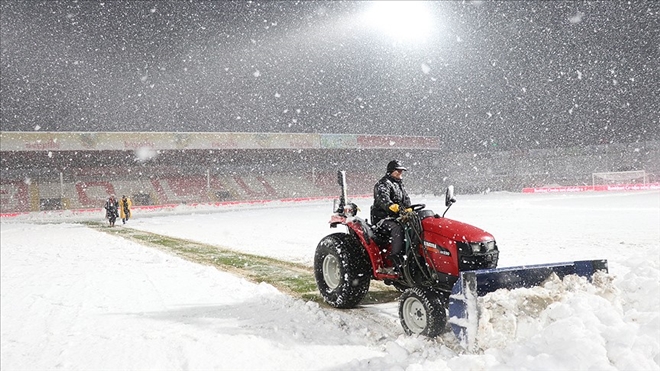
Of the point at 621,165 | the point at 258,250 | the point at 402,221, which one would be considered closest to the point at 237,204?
the point at 258,250

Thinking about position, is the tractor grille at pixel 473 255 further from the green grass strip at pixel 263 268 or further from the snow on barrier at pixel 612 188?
the snow on barrier at pixel 612 188

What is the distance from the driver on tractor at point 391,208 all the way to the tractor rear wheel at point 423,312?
525 mm

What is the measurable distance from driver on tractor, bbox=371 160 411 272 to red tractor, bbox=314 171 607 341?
81 millimetres

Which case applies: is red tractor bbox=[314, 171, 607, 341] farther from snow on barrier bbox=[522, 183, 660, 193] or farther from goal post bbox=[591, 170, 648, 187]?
goal post bbox=[591, 170, 648, 187]

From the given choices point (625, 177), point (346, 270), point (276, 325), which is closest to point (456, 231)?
point (346, 270)

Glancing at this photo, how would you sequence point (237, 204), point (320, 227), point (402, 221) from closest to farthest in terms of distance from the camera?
point (402, 221) → point (320, 227) → point (237, 204)

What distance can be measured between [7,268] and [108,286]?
3.79 meters

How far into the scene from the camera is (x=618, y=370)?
2.47 m

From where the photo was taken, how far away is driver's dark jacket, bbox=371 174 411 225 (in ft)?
14.9

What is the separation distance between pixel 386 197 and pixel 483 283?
1.45 m

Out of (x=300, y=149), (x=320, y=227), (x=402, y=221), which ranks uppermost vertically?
(x=300, y=149)

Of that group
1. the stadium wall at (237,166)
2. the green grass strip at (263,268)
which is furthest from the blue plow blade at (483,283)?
the stadium wall at (237,166)

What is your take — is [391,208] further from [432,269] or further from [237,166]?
[237,166]

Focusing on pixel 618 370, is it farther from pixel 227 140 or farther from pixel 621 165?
pixel 621 165
